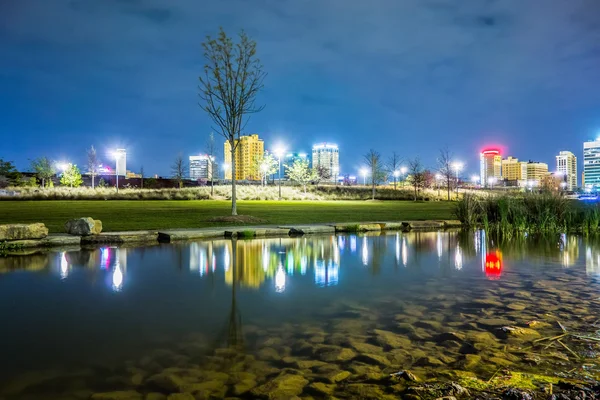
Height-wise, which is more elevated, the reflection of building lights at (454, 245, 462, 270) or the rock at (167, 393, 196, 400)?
the reflection of building lights at (454, 245, 462, 270)

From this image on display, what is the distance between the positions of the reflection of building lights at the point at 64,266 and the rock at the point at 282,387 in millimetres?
5621

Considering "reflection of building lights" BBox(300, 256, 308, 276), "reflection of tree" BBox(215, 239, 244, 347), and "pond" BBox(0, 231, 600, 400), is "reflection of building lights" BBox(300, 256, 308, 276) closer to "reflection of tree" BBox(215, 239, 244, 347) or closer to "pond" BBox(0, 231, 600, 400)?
"pond" BBox(0, 231, 600, 400)

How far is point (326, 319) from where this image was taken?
5.08 m

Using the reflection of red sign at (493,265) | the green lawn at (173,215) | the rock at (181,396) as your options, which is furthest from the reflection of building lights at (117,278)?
the green lawn at (173,215)

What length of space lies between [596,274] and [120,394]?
8.21 metres

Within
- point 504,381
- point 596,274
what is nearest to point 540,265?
point 596,274

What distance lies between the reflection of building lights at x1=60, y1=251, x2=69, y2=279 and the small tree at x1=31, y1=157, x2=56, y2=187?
7048 centimetres

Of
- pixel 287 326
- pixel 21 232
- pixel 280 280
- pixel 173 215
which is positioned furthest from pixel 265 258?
pixel 173 215

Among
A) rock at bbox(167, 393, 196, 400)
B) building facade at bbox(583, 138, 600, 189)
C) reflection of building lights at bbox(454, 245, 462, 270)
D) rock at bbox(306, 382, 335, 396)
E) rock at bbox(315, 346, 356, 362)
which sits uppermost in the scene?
building facade at bbox(583, 138, 600, 189)

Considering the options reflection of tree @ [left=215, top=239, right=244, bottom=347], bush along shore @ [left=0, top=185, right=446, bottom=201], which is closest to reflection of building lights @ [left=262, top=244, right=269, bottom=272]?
reflection of tree @ [left=215, top=239, right=244, bottom=347]

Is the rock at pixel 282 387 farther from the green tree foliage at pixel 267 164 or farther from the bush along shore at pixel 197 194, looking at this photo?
the green tree foliage at pixel 267 164

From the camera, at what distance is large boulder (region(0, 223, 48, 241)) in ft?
35.6

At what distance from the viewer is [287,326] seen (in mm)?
4758

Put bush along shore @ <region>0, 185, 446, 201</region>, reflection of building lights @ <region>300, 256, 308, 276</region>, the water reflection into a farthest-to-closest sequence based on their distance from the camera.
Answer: bush along shore @ <region>0, 185, 446, 201</region> < reflection of building lights @ <region>300, 256, 308, 276</region> < the water reflection
